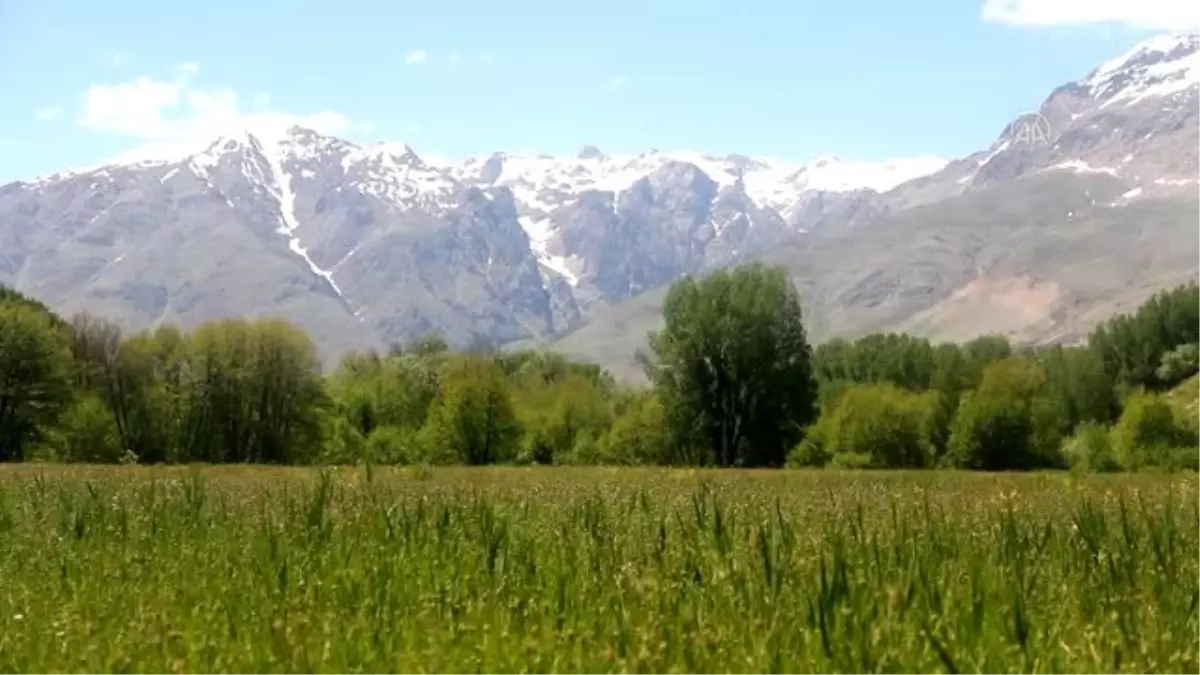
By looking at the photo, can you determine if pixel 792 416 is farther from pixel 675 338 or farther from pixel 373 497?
pixel 373 497

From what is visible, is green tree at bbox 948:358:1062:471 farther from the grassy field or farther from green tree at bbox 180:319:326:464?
the grassy field

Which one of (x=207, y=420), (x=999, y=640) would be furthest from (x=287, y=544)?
(x=207, y=420)

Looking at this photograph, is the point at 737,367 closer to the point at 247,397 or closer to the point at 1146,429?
the point at 247,397

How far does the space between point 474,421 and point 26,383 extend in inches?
1267

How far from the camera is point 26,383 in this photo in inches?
3209

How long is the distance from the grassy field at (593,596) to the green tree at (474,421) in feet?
290

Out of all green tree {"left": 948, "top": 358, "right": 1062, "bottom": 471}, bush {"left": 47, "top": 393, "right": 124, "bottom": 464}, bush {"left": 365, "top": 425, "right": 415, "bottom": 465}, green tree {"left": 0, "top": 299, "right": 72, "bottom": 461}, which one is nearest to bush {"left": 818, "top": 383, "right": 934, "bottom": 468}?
green tree {"left": 948, "top": 358, "right": 1062, "bottom": 471}

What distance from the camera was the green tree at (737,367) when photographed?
7525cm

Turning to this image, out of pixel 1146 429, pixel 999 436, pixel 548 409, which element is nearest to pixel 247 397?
pixel 548 409

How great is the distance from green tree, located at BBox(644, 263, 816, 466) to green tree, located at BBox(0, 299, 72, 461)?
39435mm

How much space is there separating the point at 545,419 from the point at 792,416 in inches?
1644

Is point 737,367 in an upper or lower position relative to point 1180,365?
lower

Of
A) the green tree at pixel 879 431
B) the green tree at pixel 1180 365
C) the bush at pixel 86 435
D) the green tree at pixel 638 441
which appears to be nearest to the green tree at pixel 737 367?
the green tree at pixel 638 441

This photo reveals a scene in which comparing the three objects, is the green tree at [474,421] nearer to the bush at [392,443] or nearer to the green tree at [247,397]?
the bush at [392,443]
